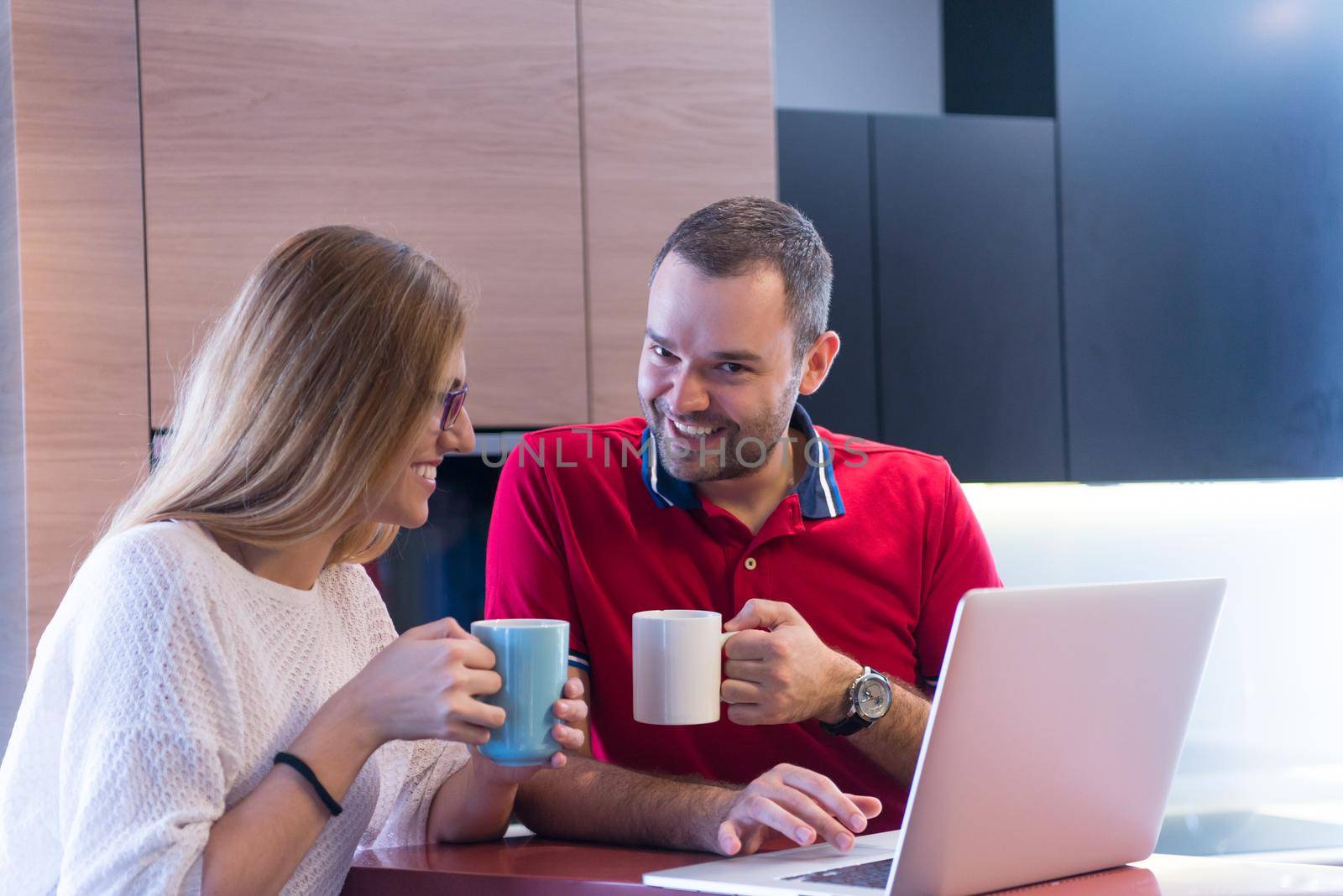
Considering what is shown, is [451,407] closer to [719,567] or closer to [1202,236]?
[719,567]

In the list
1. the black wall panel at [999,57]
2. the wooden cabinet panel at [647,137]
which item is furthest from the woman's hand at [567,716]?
the black wall panel at [999,57]

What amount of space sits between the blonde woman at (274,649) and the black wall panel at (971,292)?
1.57 meters

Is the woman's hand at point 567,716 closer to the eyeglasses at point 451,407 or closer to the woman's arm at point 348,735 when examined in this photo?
the woman's arm at point 348,735

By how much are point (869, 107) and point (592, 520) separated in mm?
1733

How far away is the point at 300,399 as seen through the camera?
1.24 metres

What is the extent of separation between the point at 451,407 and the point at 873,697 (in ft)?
1.84

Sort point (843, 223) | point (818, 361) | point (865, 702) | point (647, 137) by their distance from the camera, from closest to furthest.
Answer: point (865, 702), point (818, 361), point (647, 137), point (843, 223)

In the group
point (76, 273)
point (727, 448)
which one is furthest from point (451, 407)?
point (76, 273)

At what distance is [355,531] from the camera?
1.44 meters

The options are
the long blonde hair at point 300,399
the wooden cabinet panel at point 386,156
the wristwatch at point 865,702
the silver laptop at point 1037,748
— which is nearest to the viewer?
the silver laptop at point 1037,748

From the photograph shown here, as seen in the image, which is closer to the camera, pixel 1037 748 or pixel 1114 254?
pixel 1037 748

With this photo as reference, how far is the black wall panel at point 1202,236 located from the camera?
286cm

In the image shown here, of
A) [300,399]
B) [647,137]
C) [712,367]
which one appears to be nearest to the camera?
[300,399]

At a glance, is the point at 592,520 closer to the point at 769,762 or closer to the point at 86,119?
the point at 769,762
